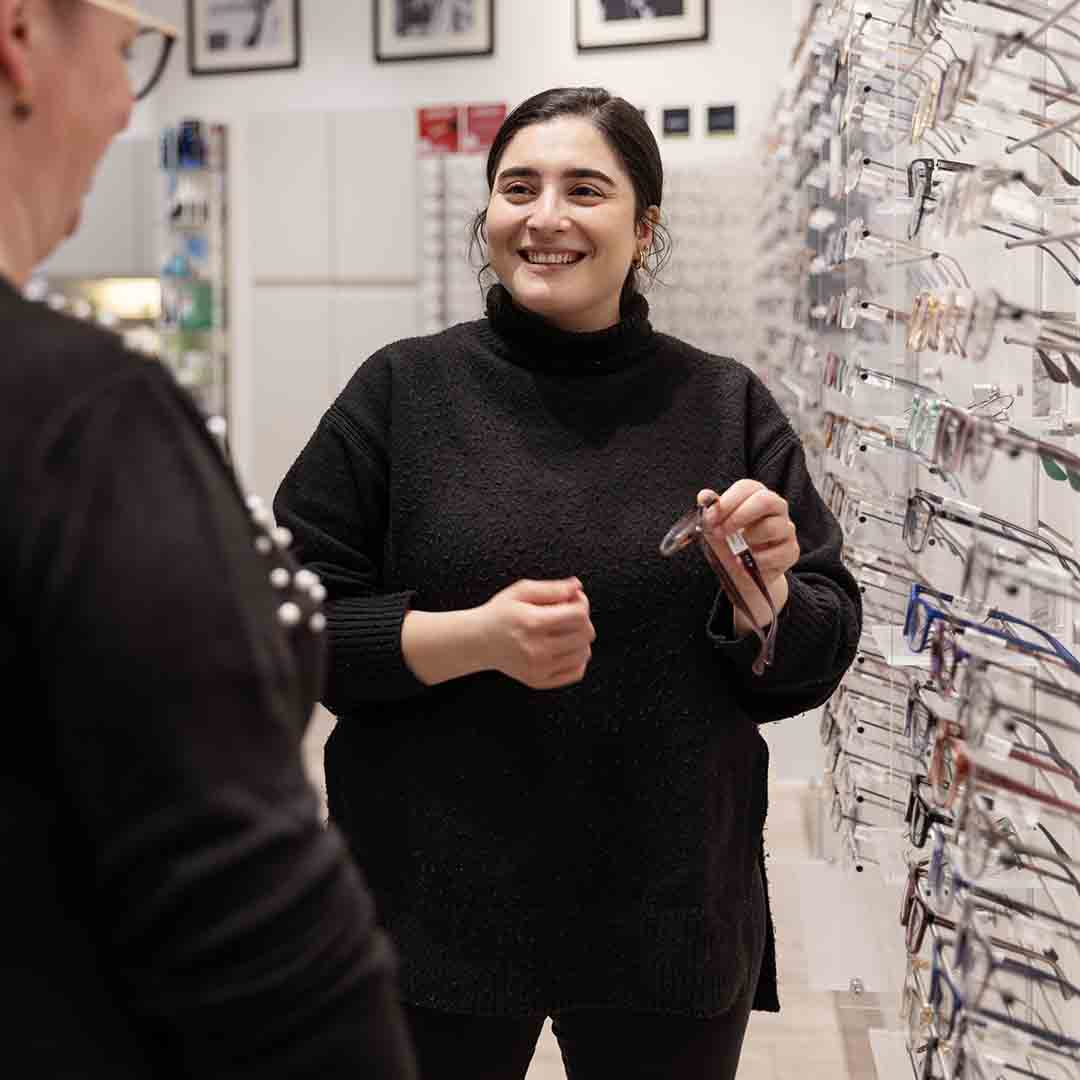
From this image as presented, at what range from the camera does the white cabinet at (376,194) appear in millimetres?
6082

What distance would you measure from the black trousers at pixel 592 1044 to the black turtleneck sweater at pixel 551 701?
1.2 inches

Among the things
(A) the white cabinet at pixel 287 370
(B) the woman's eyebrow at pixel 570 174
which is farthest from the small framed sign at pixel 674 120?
(B) the woman's eyebrow at pixel 570 174

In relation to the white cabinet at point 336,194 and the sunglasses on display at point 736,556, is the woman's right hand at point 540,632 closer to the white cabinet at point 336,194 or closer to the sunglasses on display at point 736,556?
the sunglasses on display at point 736,556

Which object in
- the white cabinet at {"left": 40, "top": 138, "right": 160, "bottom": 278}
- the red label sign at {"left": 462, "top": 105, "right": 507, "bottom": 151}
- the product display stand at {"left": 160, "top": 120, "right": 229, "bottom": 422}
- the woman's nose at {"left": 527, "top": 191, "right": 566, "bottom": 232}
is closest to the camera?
the woman's nose at {"left": 527, "top": 191, "right": 566, "bottom": 232}

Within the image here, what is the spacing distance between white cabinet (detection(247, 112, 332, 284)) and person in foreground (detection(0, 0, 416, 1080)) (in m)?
5.57

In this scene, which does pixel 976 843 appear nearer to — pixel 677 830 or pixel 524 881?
pixel 677 830

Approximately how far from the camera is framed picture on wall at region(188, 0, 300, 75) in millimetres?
6254

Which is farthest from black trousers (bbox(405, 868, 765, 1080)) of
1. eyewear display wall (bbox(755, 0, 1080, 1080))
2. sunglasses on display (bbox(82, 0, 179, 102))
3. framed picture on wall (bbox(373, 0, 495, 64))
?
framed picture on wall (bbox(373, 0, 495, 64))

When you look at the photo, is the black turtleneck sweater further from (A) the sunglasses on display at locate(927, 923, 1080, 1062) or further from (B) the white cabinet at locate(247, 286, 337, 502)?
(B) the white cabinet at locate(247, 286, 337, 502)

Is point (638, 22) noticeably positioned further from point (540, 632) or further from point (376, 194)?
point (540, 632)

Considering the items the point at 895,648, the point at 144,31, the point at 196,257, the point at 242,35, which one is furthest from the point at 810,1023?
the point at 242,35

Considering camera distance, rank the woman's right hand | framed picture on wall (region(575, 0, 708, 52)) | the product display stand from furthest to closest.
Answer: the product display stand → framed picture on wall (region(575, 0, 708, 52)) → the woman's right hand

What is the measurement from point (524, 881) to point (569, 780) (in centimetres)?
12

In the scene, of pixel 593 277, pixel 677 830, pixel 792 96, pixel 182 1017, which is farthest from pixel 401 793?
pixel 792 96
